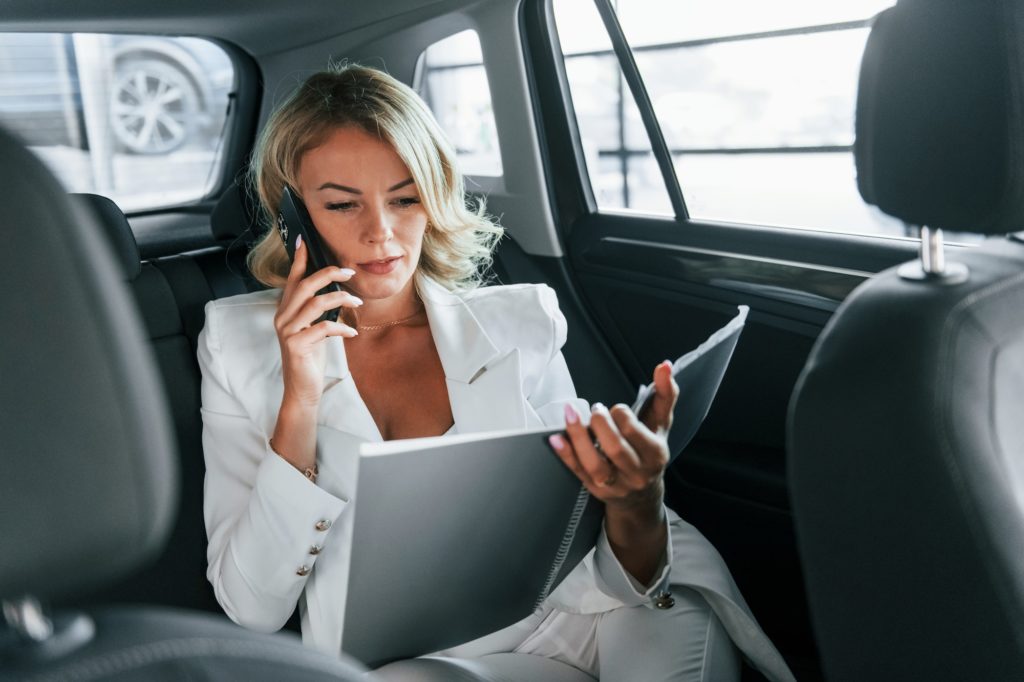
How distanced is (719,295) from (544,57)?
736 mm

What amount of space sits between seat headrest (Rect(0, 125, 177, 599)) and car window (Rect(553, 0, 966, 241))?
741 mm

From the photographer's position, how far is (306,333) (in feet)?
4.39

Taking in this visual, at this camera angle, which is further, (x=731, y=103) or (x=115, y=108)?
(x=115, y=108)

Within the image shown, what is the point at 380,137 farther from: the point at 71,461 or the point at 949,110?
the point at 71,461

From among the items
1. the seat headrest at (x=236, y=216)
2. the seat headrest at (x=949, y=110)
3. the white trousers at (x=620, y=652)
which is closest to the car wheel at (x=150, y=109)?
the seat headrest at (x=236, y=216)

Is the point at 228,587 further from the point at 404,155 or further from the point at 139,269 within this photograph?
the point at 404,155

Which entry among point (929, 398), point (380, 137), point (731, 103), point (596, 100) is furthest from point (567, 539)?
point (731, 103)

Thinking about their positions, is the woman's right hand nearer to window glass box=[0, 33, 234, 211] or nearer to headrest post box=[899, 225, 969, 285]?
headrest post box=[899, 225, 969, 285]

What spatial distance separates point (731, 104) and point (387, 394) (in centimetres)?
295

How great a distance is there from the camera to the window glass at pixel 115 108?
6086 millimetres

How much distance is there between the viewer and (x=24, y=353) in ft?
1.87

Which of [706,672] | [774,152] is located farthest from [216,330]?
[774,152]

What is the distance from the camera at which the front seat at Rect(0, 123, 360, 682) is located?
57 centimetres

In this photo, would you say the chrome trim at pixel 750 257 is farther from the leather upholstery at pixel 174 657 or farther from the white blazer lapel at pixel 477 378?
the leather upholstery at pixel 174 657
